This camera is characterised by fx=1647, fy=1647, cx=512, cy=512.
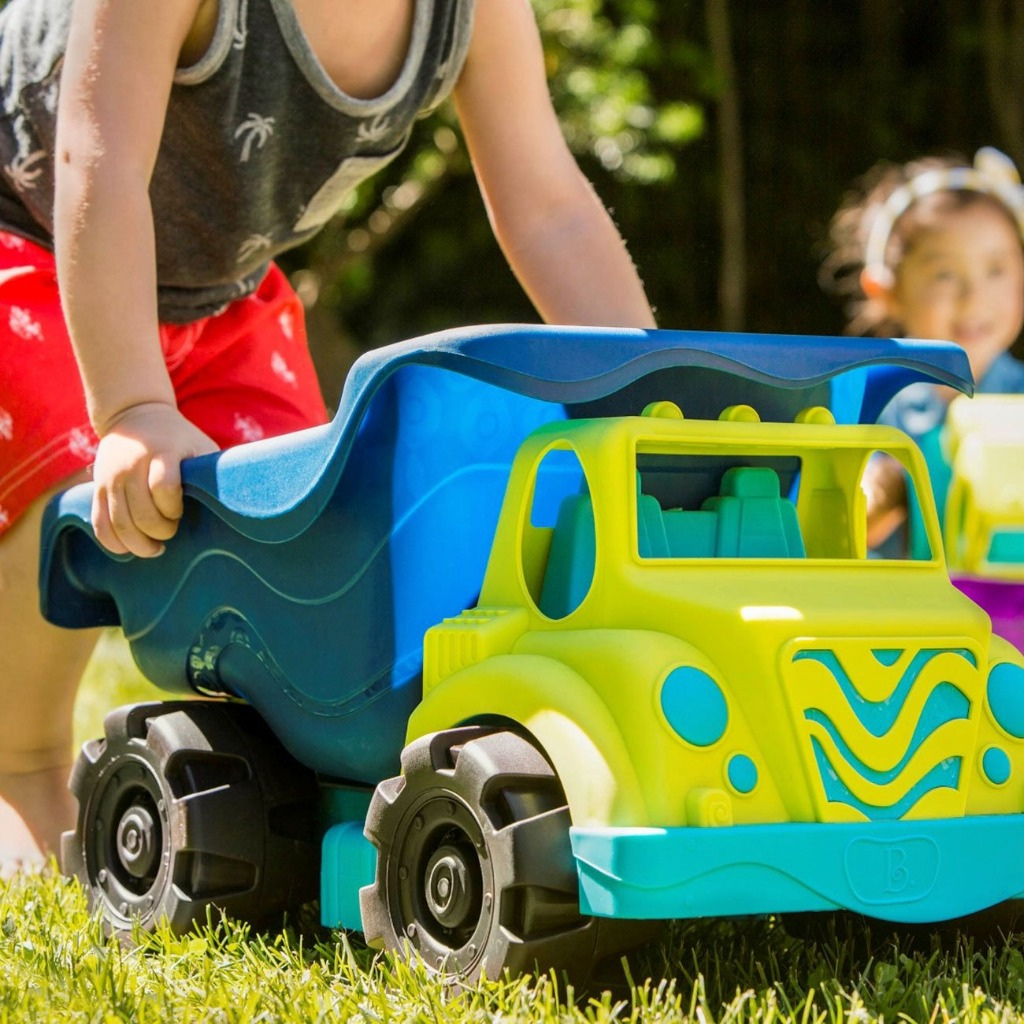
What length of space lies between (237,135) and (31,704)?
68 cm

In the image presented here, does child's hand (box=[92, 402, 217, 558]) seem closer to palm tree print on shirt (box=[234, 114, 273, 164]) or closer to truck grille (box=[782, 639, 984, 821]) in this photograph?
palm tree print on shirt (box=[234, 114, 273, 164])

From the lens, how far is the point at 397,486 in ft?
4.31

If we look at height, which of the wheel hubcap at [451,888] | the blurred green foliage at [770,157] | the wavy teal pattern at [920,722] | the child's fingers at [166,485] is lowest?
the wheel hubcap at [451,888]

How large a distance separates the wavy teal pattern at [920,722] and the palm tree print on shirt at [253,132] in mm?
942

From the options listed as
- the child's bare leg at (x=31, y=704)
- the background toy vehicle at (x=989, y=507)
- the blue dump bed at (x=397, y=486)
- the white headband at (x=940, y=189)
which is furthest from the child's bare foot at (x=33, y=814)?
the white headband at (x=940, y=189)

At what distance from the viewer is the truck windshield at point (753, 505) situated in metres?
1.36

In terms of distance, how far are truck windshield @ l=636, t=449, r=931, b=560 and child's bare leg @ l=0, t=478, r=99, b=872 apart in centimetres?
73

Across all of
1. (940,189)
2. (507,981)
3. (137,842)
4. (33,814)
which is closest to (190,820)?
(137,842)

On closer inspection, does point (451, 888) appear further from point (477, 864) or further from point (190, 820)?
point (190, 820)

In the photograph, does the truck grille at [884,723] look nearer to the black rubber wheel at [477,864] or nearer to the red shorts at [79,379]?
the black rubber wheel at [477,864]

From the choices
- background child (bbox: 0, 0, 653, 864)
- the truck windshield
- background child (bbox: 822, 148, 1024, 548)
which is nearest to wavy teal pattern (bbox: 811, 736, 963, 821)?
the truck windshield

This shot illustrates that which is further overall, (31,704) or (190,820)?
(31,704)

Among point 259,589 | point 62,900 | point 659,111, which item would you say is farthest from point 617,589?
point 659,111

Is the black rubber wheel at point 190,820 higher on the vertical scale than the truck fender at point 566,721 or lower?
lower
